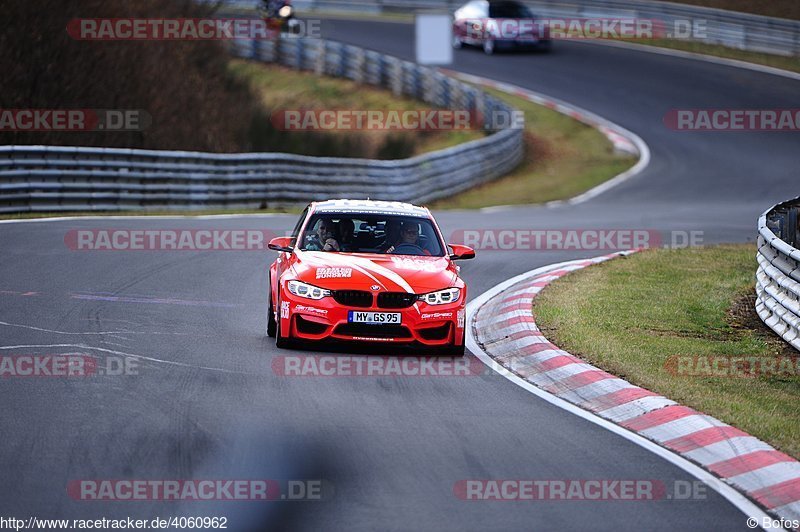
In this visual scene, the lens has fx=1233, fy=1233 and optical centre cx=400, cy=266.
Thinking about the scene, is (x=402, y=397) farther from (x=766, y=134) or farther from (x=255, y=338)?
(x=766, y=134)

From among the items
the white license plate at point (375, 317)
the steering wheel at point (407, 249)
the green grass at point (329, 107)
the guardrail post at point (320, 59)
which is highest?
the steering wheel at point (407, 249)

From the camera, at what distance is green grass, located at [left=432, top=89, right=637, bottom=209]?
31.7 metres

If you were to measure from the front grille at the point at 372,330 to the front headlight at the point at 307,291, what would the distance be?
34 cm

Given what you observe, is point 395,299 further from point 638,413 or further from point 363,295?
point 638,413

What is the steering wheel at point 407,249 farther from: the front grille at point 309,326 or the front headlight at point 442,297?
the front grille at point 309,326

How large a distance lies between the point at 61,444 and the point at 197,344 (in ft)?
12.1

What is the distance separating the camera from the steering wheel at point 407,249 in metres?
12.1

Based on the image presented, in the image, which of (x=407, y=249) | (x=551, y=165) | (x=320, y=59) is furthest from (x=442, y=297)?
(x=320, y=59)

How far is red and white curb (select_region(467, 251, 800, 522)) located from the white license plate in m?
0.96

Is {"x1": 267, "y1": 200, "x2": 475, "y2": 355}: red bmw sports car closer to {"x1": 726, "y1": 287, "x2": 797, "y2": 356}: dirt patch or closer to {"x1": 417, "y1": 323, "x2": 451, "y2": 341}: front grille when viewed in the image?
{"x1": 417, "y1": 323, "x2": 451, "y2": 341}: front grille

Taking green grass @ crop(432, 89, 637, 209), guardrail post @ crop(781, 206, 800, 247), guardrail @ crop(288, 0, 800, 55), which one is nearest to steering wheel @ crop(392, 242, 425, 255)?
guardrail post @ crop(781, 206, 800, 247)

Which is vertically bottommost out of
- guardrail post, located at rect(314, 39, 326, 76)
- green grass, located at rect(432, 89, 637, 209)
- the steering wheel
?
green grass, located at rect(432, 89, 637, 209)

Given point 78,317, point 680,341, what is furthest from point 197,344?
point 680,341

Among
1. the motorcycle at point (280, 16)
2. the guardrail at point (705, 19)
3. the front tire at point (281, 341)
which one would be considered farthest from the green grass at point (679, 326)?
the motorcycle at point (280, 16)
